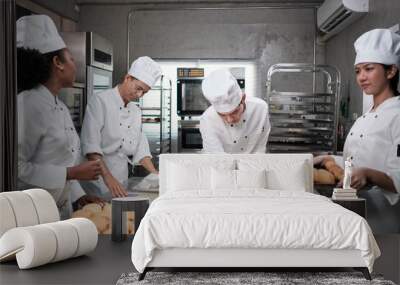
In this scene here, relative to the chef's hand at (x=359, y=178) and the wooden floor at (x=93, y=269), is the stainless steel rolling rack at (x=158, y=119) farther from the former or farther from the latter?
the chef's hand at (x=359, y=178)

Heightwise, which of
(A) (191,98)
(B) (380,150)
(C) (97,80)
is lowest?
(B) (380,150)

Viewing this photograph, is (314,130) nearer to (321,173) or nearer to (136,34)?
(321,173)

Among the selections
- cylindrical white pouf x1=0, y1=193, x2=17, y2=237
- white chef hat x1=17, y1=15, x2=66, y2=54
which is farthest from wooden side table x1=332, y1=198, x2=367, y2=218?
white chef hat x1=17, y1=15, x2=66, y2=54

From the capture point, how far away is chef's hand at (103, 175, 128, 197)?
6410 millimetres

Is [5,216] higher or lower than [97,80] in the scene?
lower

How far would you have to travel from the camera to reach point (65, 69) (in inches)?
253

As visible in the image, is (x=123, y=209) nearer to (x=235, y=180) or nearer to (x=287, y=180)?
(x=235, y=180)

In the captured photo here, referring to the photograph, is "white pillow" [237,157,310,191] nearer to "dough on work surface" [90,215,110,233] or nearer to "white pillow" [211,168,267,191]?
"white pillow" [211,168,267,191]

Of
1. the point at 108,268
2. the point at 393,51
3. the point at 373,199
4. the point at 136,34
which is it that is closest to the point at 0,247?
the point at 108,268

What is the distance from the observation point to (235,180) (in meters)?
5.72

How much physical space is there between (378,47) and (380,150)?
970 millimetres

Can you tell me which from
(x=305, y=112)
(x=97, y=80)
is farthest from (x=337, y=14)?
(x=97, y=80)

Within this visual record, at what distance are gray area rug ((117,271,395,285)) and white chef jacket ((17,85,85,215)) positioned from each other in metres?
2.12

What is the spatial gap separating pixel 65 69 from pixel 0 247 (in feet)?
7.57
